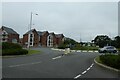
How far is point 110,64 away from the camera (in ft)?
60.5

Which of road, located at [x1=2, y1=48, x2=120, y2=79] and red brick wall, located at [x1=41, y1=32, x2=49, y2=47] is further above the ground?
red brick wall, located at [x1=41, y1=32, x2=49, y2=47]

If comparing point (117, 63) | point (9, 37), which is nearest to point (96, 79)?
point (117, 63)

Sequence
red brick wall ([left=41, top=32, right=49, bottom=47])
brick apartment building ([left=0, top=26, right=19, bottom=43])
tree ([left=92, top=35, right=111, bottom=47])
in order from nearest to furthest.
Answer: brick apartment building ([left=0, top=26, right=19, bottom=43]), tree ([left=92, top=35, right=111, bottom=47]), red brick wall ([left=41, top=32, right=49, bottom=47])

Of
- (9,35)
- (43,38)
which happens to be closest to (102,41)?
(43,38)

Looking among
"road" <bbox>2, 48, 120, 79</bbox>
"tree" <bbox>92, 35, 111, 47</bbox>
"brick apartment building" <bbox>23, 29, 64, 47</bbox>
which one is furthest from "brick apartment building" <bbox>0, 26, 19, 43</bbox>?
"road" <bbox>2, 48, 120, 79</bbox>

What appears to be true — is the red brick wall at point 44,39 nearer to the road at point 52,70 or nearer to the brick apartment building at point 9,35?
the brick apartment building at point 9,35

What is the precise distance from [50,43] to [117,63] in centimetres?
11166

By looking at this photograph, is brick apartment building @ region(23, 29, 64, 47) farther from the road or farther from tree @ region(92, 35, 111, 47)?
the road

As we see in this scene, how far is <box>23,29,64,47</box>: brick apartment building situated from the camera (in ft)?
381

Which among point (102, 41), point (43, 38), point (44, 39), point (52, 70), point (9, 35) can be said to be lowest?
point (52, 70)

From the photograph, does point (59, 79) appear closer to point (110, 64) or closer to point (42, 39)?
point (110, 64)

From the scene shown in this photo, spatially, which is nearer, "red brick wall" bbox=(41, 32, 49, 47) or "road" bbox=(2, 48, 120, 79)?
"road" bbox=(2, 48, 120, 79)

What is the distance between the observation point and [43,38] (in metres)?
124

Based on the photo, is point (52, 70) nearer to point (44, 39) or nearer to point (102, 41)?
point (44, 39)
